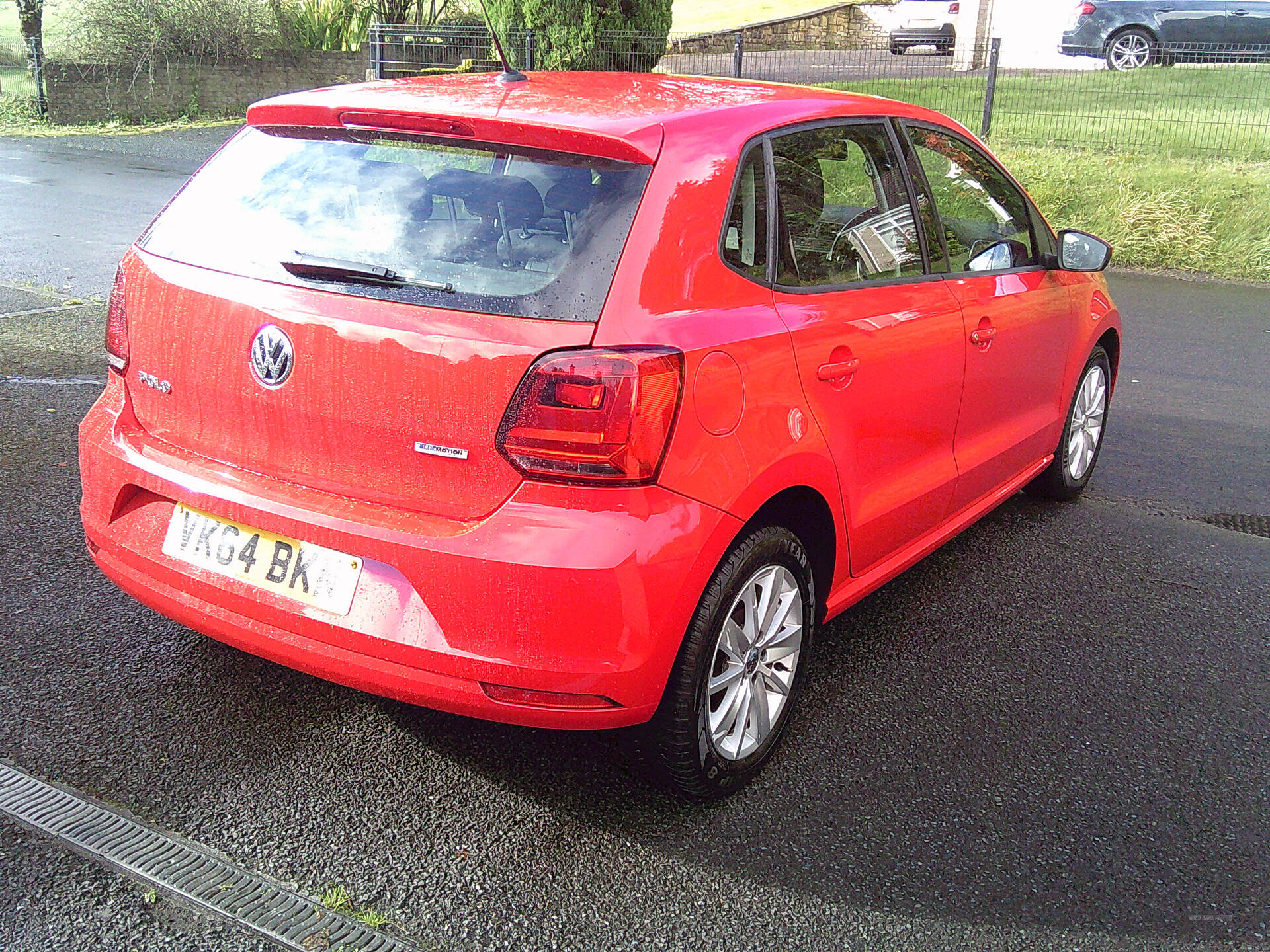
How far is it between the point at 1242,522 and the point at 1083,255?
157 centimetres

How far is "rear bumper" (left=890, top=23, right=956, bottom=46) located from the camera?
27236 mm

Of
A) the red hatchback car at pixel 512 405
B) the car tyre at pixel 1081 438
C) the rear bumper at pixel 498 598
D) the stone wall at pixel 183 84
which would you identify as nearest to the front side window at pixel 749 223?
the red hatchback car at pixel 512 405

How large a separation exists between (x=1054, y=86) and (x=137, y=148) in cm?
1319

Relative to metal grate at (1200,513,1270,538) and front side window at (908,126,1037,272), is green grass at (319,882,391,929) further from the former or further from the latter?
metal grate at (1200,513,1270,538)

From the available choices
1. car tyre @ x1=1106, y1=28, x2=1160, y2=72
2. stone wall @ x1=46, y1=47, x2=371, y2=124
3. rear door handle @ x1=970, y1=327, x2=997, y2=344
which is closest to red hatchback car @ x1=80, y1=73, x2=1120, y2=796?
rear door handle @ x1=970, y1=327, x2=997, y2=344

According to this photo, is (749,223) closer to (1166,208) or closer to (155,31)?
(1166,208)

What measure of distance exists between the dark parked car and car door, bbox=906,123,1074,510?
19048mm

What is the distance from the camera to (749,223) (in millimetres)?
2977

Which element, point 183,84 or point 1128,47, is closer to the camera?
point 183,84

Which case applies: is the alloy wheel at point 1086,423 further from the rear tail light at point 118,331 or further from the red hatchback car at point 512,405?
the rear tail light at point 118,331

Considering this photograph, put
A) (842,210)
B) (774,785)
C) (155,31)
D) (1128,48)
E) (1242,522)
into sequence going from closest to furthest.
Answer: (774,785)
(842,210)
(1242,522)
(155,31)
(1128,48)

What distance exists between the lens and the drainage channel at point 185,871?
2.46m

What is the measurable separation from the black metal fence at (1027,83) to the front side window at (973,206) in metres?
10.2

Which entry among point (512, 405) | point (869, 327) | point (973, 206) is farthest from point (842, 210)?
point (512, 405)
